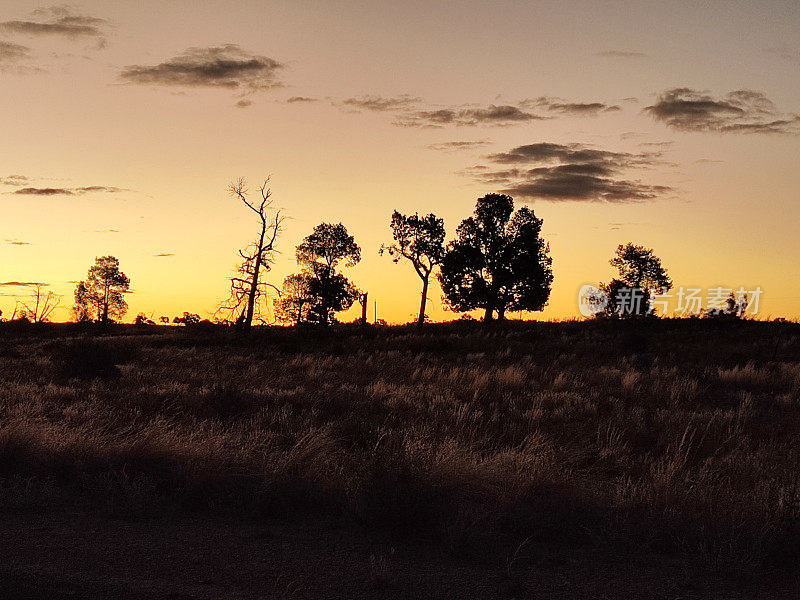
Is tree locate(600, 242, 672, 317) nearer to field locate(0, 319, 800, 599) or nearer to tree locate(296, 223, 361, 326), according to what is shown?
tree locate(296, 223, 361, 326)

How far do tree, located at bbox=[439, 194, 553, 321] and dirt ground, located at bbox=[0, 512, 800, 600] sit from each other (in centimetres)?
5377

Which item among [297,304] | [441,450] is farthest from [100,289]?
[441,450]

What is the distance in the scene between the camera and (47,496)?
7.86m

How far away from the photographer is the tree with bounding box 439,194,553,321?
60.5 metres

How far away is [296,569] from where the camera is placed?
20.0ft

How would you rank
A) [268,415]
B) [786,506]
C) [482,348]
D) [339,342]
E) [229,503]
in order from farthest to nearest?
[339,342]
[482,348]
[268,415]
[229,503]
[786,506]

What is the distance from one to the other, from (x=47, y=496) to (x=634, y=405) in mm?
13761

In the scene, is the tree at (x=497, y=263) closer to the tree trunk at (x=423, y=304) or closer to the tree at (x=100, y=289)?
the tree trunk at (x=423, y=304)

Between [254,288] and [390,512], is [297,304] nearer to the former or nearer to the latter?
[254,288]

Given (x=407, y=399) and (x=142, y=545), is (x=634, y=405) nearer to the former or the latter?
(x=407, y=399)

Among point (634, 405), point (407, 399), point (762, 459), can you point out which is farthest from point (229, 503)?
point (634, 405)

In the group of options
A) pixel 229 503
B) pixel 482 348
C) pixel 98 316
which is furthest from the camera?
pixel 98 316

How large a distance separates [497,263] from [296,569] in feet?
184

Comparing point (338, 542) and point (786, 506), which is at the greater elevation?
point (786, 506)
